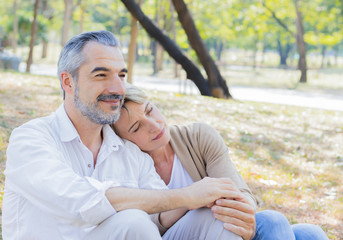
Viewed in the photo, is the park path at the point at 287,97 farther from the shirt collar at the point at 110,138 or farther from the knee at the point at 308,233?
the shirt collar at the point at 110,138

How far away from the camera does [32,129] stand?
234cm

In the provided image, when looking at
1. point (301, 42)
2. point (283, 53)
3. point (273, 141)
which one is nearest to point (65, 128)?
point (273, 141)

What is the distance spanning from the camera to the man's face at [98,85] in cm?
252

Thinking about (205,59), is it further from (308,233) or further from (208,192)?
(208,192)

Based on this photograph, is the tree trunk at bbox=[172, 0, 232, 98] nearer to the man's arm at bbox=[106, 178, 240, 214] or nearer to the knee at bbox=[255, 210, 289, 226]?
the knee at bbox=[255, 210, 289, 226]

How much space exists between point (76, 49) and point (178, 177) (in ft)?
A: 3.55

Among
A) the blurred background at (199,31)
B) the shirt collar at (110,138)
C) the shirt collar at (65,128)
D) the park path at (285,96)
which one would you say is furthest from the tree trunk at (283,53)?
the shirt collar at (65,128)

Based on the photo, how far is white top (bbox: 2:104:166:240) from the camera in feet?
6.93

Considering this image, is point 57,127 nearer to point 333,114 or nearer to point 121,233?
point 121,233

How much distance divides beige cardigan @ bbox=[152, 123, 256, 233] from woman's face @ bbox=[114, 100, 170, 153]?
7.0 inches

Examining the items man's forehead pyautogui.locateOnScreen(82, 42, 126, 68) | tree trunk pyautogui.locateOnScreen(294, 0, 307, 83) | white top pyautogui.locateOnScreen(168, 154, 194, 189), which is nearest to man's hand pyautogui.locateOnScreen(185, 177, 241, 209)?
white top pyautogui.locateOnScreen(168, 154, 194, 189)

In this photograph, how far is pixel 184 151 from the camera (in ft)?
10.0

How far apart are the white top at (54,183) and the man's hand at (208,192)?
0.34 meters

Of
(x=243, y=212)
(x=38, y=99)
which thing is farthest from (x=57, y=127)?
(x=38, y=99)
